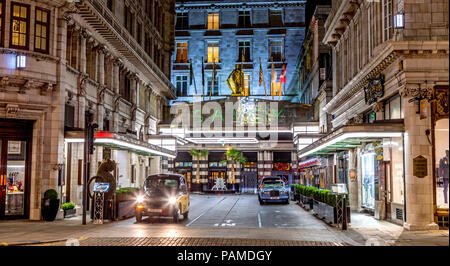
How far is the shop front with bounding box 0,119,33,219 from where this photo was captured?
23.2 meters

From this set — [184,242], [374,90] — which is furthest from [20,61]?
[374,90]

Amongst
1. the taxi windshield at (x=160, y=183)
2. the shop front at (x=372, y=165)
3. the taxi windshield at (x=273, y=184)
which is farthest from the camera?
the taxi windshield at (x=273, y=184)

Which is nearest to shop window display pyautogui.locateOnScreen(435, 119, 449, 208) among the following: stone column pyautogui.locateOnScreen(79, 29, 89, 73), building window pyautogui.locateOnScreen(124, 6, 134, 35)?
stone column pyautogui.locateOnScreen(79, 29, 89, 73)

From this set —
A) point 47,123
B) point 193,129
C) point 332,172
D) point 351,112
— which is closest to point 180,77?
point 193,129

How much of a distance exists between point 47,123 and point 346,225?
47.7ft

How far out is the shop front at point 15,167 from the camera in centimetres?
2320

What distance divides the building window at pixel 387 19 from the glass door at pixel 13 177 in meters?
17.6

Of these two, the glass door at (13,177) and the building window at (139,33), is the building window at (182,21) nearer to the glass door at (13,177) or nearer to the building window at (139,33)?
the building window at (139,33)

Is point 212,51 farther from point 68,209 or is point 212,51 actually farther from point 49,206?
point 49,206

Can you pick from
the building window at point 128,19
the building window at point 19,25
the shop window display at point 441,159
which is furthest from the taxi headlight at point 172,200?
the building window at point 128,19

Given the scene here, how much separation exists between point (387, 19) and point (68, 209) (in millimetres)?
17902

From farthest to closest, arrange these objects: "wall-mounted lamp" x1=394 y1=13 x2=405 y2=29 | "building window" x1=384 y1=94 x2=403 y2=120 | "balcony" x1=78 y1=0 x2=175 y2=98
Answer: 1. "balcony" x1=78 y1=0 x2=175 y2=98
2. "building window" x1=384 y1=94 x2=403 y2=120
3. "wall-mounted lamp" x1=394 y1=13 x2=405 y2=29

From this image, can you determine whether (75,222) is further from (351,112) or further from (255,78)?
(255,78)

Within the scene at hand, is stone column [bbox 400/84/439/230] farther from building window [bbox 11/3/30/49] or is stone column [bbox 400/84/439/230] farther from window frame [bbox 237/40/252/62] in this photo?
window frame [bbox 237/40/252/62]
